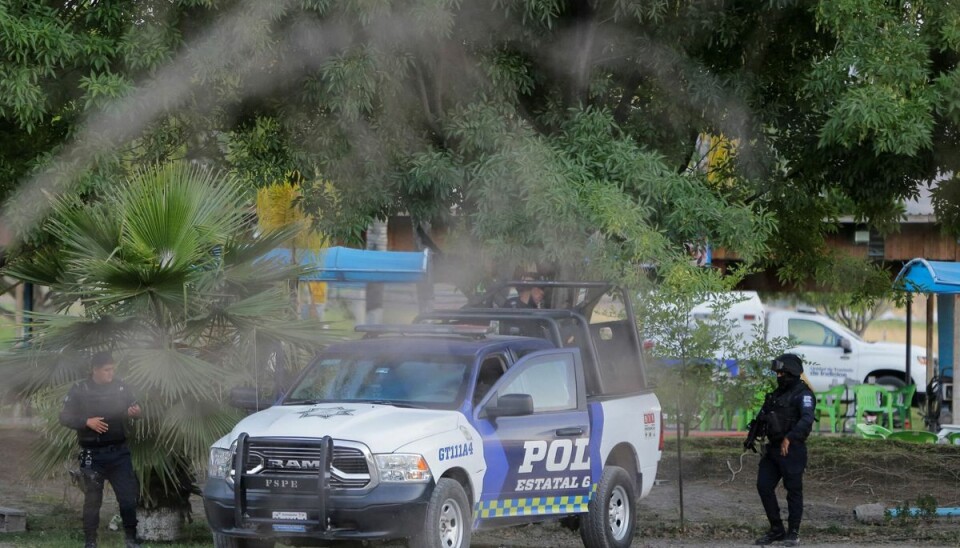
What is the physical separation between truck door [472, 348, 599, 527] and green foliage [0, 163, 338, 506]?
72.6 inches

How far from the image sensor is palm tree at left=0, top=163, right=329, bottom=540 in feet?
32.0

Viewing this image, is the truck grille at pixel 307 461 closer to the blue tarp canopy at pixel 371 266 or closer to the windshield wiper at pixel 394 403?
the windshield wiper at pixel 394 403

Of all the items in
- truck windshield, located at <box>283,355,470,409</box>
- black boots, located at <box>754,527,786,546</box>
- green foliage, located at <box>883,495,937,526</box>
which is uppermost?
truck windshield, located at <box>283,355,470,409</box>

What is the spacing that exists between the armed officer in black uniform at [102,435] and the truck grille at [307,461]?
1.71m

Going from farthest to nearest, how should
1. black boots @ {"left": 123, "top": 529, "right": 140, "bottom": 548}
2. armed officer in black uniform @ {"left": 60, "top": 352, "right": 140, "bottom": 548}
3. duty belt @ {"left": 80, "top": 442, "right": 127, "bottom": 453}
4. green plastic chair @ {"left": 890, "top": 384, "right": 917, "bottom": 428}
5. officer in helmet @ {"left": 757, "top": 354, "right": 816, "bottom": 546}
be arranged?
1. green plastic chair @ {"left": 890, "top": 384, "right": 917, "bottom": 428}
2. officer in helmet @ {"left": 757, "top": 354, "right": 816, "bottom": 546}
3. black boots @ {"left": 123, "top": 529, "right": 140, "bottom": 548}
4. duty belt @ {"left": 80, "top": 442, "right": 127, "bottom": 453}
5. armed officer in black uniform @ {"left": 60, "top": 352, "right": 140, "bottom": 548}

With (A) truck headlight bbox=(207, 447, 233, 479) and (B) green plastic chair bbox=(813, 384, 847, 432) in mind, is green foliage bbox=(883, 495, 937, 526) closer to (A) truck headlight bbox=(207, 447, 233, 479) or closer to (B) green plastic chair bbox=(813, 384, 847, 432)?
(A) truck headlight bbox=(207, 447, 233, 479)

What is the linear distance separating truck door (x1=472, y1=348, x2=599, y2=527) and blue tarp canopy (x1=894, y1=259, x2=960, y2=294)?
9394 mm

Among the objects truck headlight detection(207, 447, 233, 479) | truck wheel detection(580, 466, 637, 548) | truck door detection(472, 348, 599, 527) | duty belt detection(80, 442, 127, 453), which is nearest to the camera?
truck headlight detection(207, 447, 233, 479)

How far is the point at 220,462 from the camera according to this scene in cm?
853

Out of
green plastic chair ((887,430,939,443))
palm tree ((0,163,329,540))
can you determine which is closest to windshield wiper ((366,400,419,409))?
palm tree ((0,163,329,540))

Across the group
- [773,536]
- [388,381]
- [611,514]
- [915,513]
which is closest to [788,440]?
[773,536]

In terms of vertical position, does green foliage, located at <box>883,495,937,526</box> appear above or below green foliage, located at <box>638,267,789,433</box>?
below

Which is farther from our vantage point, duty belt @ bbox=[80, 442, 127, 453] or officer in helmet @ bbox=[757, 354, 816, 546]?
officer in helmet @ bbox=[757, 354, 816, 546]

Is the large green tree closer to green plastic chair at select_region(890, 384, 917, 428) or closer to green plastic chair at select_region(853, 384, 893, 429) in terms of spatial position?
green plastic chair at select_region(853, 384, 893, 429)
